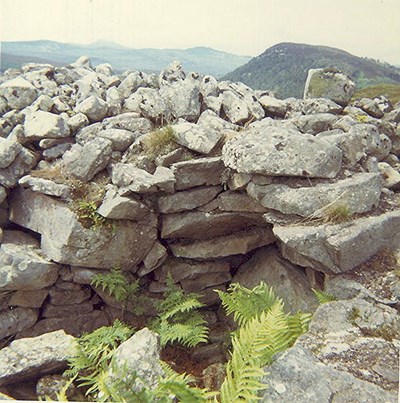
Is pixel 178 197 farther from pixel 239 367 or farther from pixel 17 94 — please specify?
pixel 17 94

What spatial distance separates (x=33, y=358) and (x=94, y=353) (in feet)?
3.49

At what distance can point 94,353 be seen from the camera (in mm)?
4926

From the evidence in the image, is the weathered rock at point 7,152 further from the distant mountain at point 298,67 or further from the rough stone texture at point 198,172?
the distant mountain at point 298,67

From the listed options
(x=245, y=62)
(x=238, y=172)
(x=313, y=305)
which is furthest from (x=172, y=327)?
(x=245, y=62)

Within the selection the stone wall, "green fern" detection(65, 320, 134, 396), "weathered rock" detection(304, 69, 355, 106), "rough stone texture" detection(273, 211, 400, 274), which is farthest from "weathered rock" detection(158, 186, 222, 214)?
"weathered rock" detection(304, 69, 355, 106)

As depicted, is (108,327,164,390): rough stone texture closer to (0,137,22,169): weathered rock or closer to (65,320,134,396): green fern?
(65,320,134,396): green fern

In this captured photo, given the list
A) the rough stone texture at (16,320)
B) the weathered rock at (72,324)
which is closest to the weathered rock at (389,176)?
the weathered rock at (72,324)

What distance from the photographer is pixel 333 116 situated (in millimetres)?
8141

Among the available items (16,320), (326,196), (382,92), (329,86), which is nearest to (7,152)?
(16,320)

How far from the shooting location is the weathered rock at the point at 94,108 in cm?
825

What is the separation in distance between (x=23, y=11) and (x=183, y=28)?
2622 mm

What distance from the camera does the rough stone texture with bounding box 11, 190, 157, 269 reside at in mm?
6848

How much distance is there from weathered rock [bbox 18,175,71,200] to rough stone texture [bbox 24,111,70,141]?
3.48 ft

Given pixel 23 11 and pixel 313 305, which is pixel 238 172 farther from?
pixel 23 11
